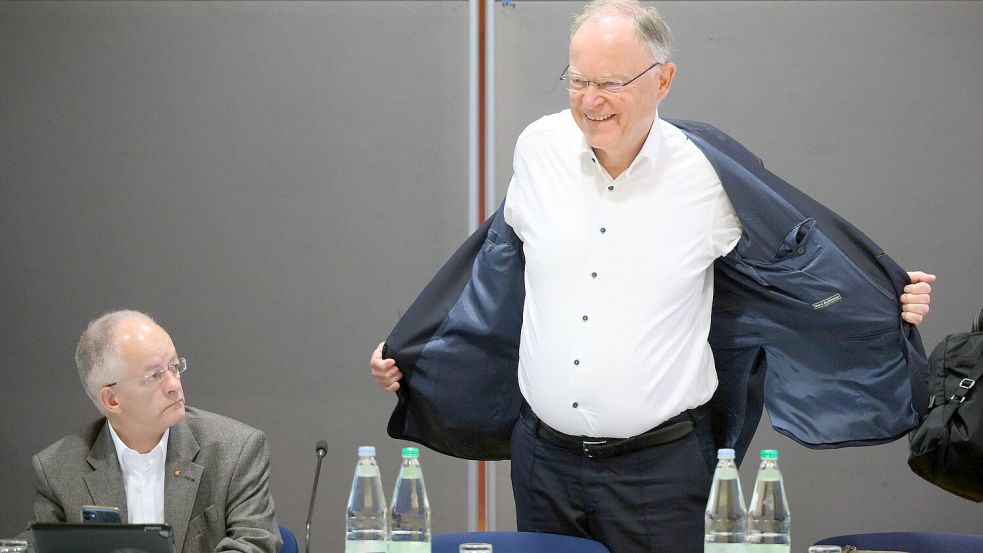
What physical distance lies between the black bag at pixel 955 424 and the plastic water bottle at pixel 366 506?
1.37 meters

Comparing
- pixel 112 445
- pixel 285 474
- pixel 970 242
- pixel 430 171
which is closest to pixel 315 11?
pixel 430 171

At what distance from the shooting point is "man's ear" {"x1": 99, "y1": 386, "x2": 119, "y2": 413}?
2682 mm

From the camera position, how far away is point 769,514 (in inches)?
83.1

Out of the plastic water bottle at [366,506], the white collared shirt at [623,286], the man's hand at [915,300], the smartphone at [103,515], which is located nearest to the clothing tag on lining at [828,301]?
the man's hand at [915,300]

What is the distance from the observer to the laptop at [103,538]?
196 cm

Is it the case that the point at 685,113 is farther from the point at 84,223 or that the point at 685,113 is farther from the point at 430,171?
the point at 84,223

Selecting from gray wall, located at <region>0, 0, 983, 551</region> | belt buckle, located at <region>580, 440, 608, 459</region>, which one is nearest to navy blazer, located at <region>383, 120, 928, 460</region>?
belt buckle, located at <region>580, 440, 608, 459</region>

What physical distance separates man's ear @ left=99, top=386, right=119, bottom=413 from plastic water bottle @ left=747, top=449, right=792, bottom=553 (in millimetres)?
1470

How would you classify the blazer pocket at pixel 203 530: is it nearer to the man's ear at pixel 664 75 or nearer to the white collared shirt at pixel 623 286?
the white collared shirt at pixel 623 286

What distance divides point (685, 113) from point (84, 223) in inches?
92.0

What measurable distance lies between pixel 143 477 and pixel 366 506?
0.86 metres

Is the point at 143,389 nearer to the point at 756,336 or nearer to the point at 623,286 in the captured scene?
the point at 623,286

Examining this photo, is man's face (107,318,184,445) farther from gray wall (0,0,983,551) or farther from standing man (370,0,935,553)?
gray wall (0,0,983,551)

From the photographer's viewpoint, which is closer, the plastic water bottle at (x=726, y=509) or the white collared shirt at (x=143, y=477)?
the plastic water bottle at (x=726, y=509)
